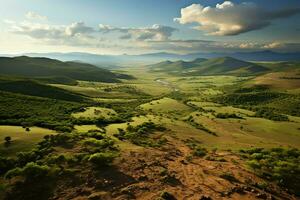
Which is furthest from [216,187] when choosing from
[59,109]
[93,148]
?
[59,109]

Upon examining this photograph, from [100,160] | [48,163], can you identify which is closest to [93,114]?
[48,163]

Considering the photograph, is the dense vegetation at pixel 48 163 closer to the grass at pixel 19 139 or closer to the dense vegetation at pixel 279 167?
the grass at pixel 19 139

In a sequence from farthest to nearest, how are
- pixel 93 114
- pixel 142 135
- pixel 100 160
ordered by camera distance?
pixel 93 114
pixel 142 135
pixel 100 160

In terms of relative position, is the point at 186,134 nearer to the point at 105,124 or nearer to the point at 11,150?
the point at 105,124

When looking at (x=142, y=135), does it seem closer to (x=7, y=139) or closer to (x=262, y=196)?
(x=7, y=139)

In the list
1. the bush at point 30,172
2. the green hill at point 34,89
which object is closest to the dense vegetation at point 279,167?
the bush at point 30,172

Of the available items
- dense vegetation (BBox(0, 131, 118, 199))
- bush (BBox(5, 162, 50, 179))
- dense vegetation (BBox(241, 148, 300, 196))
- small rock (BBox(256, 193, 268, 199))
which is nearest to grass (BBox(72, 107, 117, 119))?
dense vegetation (BBox(0, 131, 118, 199))
